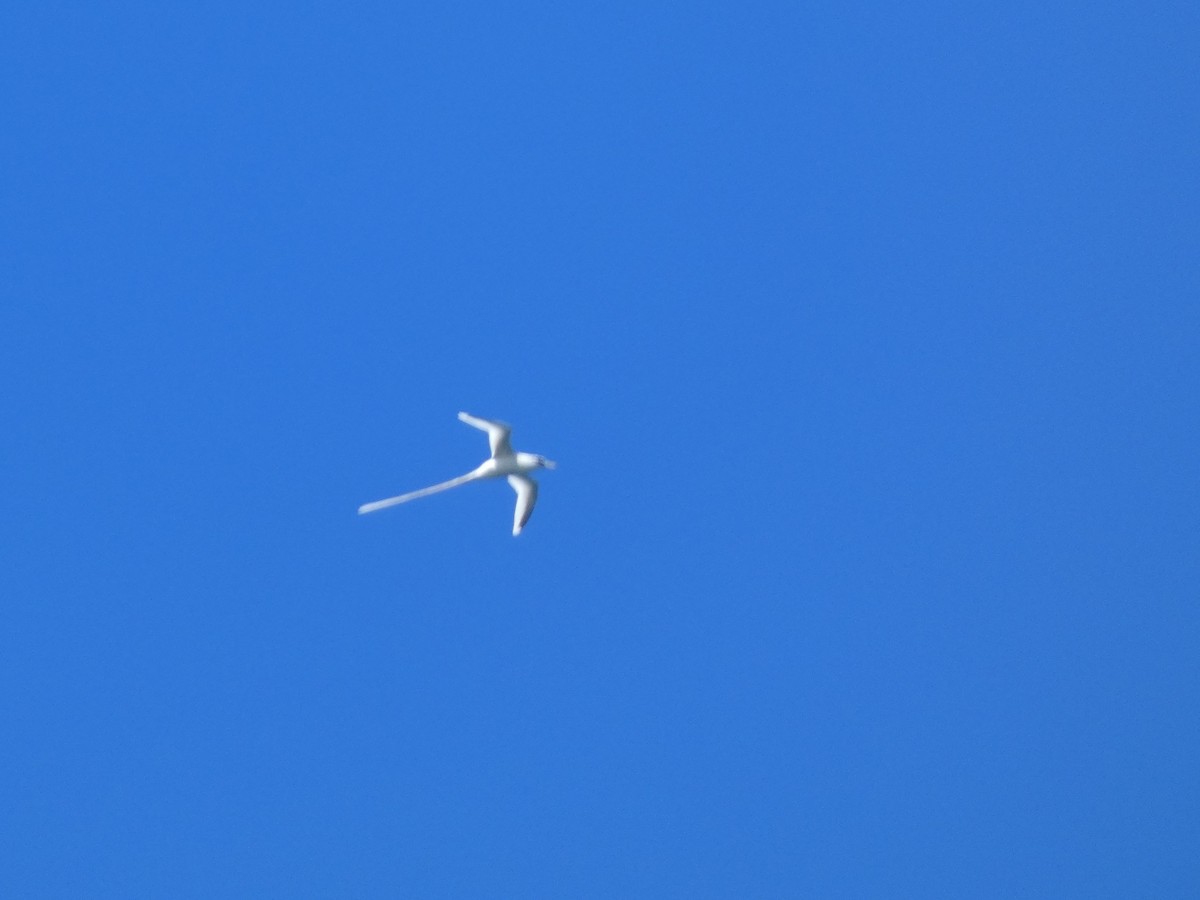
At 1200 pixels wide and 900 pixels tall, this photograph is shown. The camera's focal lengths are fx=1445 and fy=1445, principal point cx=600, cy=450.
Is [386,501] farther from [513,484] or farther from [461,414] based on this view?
[513,484]

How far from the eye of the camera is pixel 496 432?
1527 centimetres

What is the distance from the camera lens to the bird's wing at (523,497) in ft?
53.0

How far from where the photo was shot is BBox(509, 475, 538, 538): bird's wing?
16.1 meters

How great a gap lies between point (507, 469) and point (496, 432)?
50cm

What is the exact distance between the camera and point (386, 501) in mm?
14117

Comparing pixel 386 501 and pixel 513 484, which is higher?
pixel 513 484

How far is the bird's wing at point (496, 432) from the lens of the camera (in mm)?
15062

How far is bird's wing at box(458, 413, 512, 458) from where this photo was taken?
593 inches

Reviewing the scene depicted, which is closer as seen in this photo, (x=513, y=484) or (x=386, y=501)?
(x=386, y=501)

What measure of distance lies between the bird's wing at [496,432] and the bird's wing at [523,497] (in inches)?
28.8

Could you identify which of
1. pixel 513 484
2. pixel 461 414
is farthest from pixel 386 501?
pixel 513 484

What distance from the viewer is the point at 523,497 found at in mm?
16203

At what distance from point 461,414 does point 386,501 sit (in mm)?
1273

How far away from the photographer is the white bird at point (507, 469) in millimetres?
14953
